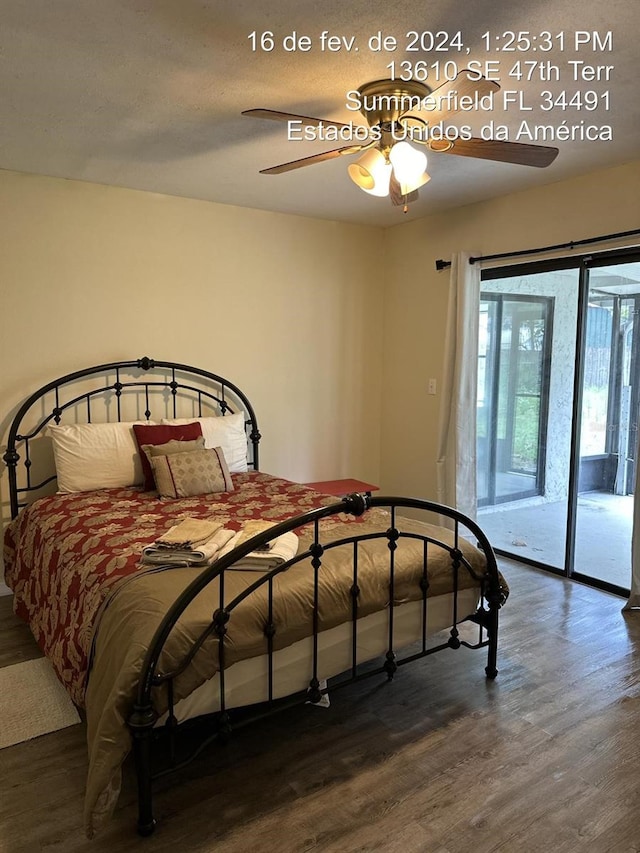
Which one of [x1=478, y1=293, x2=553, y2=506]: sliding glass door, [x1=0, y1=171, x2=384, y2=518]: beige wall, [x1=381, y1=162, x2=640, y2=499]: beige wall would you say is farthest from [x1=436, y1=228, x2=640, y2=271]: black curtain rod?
[x1=0, y1=171, x2=384, y2=518]: beige wall

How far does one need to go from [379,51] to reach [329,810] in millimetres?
2634

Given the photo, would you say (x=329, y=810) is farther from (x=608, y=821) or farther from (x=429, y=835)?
(x=608, y=821)

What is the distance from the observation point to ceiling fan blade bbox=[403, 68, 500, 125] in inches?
77.4

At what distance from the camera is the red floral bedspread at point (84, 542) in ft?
7.80

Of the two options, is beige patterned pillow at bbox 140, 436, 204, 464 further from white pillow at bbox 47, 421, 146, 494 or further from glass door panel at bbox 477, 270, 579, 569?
glass door panel at bbox 477, 270, 579, 569

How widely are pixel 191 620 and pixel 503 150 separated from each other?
2077 millimetres

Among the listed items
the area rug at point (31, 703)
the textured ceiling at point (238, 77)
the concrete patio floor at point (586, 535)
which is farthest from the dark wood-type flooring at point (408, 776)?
the textured ceiling at point (238, 77)

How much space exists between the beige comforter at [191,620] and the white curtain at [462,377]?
206 centimetres

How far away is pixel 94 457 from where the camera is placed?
147 inches

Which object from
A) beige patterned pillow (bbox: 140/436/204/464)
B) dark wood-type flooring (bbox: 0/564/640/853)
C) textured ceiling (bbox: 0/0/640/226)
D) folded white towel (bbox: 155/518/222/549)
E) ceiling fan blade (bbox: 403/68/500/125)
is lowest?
dark wood-type flooring (bbox: 0/564/640/853)

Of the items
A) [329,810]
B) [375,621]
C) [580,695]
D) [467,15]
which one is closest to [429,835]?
[329,810]

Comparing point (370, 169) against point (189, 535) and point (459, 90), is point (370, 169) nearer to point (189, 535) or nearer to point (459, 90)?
point (459, 90)

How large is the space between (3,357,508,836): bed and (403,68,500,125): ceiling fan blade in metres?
1.42

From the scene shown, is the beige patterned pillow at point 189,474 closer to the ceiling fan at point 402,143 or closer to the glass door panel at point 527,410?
the ceiling fan at point 402,143
